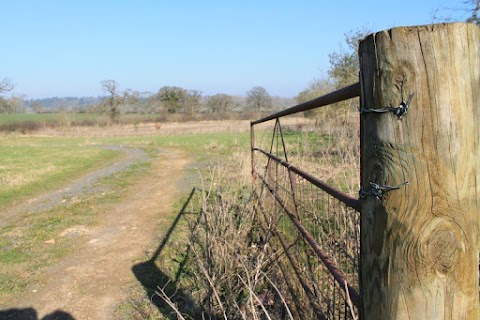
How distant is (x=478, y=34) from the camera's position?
103cm

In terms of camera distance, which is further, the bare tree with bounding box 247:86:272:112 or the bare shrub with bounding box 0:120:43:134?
the bare tree with bounding box 247:86:272:112

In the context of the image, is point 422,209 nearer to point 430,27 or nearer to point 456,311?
point 456,311

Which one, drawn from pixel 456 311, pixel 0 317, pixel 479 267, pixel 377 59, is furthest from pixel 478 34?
pixel 0 317

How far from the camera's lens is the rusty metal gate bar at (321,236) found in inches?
71.1

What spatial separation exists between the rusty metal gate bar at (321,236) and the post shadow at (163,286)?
1104mm

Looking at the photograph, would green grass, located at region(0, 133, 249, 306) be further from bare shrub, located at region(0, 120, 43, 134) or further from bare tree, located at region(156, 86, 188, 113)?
bare tree, located at region(156, 86, 188, 113)

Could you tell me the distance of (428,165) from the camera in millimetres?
1054

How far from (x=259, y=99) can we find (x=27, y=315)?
230 feet

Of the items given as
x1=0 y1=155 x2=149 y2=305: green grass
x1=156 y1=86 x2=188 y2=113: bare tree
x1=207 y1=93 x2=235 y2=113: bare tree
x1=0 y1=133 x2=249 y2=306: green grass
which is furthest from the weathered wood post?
x1=207 y1=93 x2=235 y2=113: bare tree

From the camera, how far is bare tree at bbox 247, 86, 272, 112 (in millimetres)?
72137

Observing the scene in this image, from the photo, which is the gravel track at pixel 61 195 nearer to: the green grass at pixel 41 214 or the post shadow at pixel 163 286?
the green grass at pixel 41 214

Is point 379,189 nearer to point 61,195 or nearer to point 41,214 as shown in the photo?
point 41,214

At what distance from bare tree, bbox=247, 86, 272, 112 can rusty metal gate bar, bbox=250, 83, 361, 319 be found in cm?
6750

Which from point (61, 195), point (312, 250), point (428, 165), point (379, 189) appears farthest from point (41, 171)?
point (428, 165)
